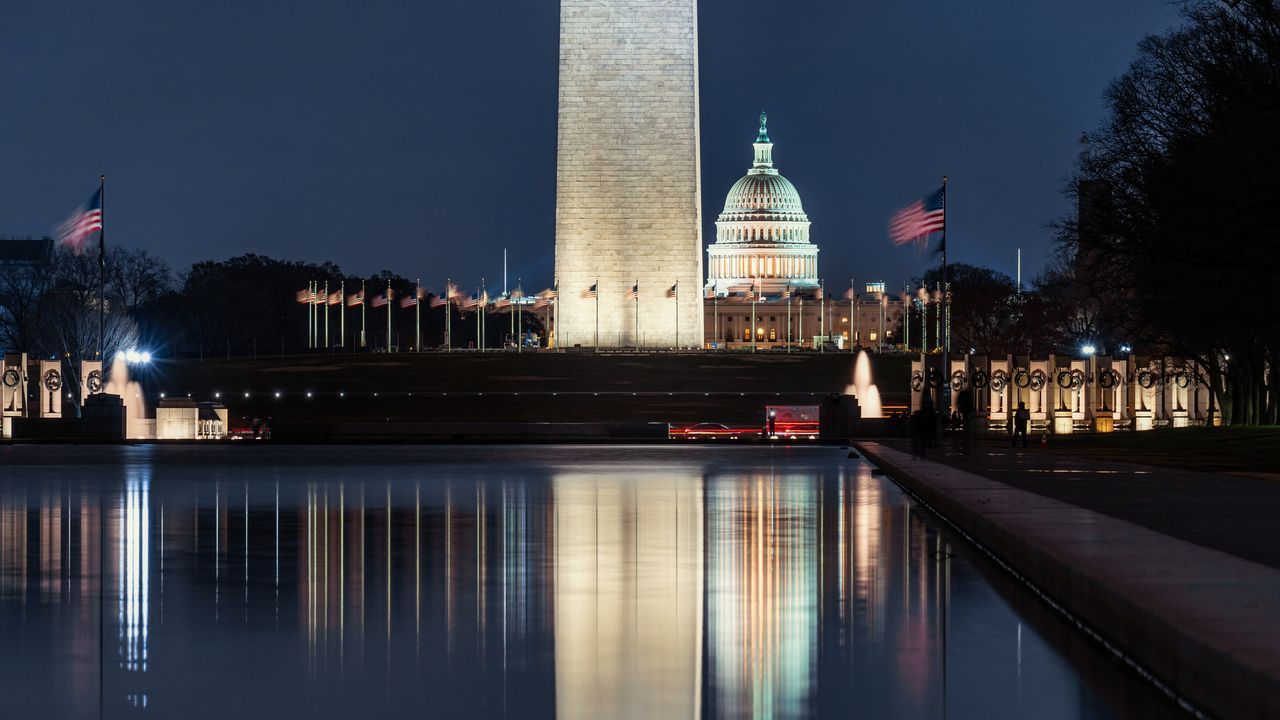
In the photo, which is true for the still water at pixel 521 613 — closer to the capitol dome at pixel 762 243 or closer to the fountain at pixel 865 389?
the fountain at pixel 865 389

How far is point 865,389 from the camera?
7875cm

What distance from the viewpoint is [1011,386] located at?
196 feet

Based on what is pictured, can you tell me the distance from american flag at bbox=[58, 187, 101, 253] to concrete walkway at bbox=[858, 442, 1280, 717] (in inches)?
1350

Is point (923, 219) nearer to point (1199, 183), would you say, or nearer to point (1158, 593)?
point (1199, 183)

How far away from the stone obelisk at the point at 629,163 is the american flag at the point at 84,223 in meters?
45.1

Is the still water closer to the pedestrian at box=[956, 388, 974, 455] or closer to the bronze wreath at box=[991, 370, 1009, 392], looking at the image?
the pedestrian at box=[956, 388, 974, 455]

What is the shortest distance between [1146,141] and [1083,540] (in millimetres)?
26800

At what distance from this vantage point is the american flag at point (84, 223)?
49344mm

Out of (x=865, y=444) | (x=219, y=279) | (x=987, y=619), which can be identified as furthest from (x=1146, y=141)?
(x=219, y=279)

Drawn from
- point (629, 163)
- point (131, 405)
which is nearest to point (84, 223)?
point (131, 405)

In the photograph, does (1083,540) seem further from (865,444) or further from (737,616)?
(865,444)

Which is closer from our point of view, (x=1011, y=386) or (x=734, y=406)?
(x=1011, y=386)

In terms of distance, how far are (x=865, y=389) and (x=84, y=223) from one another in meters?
37.9

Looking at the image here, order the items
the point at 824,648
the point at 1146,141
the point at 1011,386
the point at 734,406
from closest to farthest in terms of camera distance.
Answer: the point at 824,648 < the point at 1146,141 < the point at 1011,386 < the point at 734,406
